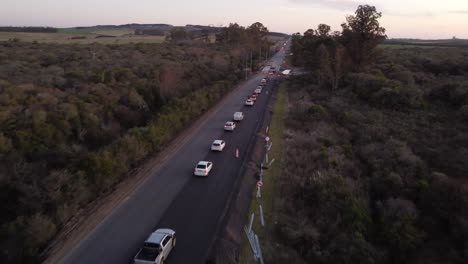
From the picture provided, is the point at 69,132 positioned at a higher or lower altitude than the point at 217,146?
higher

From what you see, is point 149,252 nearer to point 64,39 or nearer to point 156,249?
point 156,249

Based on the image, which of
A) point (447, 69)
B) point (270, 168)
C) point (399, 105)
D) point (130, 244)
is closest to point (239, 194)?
point (270, 168)

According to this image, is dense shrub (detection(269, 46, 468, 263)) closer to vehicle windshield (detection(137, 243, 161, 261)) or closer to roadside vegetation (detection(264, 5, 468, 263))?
roadside vegetation (detection(264, 5, 468, 263))

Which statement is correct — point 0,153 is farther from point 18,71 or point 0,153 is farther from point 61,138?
point 18,71

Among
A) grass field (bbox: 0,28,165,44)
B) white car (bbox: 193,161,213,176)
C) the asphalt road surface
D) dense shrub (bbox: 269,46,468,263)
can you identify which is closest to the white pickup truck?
the asphalt road surface

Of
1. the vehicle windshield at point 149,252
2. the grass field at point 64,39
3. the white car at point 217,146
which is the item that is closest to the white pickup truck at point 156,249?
the vehicle windshield at point 149,252

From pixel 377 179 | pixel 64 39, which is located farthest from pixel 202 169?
pixel 64 39
